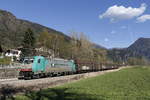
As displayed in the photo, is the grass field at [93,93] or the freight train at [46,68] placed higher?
the freight train at [46,68]

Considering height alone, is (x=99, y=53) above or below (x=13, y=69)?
above

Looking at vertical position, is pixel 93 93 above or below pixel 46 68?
below

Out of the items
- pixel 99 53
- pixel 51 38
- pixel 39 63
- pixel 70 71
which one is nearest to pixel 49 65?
pixel 39 63

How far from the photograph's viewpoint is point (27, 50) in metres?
77.8

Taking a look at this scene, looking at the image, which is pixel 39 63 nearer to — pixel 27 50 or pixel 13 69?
pixel 13 69

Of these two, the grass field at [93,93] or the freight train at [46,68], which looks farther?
the freight train at [46,68]

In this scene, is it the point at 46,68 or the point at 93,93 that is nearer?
the point at 93,93

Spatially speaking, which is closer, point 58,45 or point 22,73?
point 22,73

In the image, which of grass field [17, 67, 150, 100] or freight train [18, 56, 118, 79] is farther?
freight train [18, 56, 118, 79]

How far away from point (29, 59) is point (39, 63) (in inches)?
59.9

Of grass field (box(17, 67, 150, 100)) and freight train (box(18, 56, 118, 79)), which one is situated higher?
freight train (box(18, 56, 118, 79))

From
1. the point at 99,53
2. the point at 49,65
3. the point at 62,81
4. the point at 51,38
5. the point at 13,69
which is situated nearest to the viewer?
the point at 62,81

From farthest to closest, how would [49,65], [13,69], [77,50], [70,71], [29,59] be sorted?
[77,50] < [70,71] < [13,69] < [49,65] < [29,59]

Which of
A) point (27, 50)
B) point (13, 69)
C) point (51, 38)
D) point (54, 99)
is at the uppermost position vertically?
point (51, 38)
